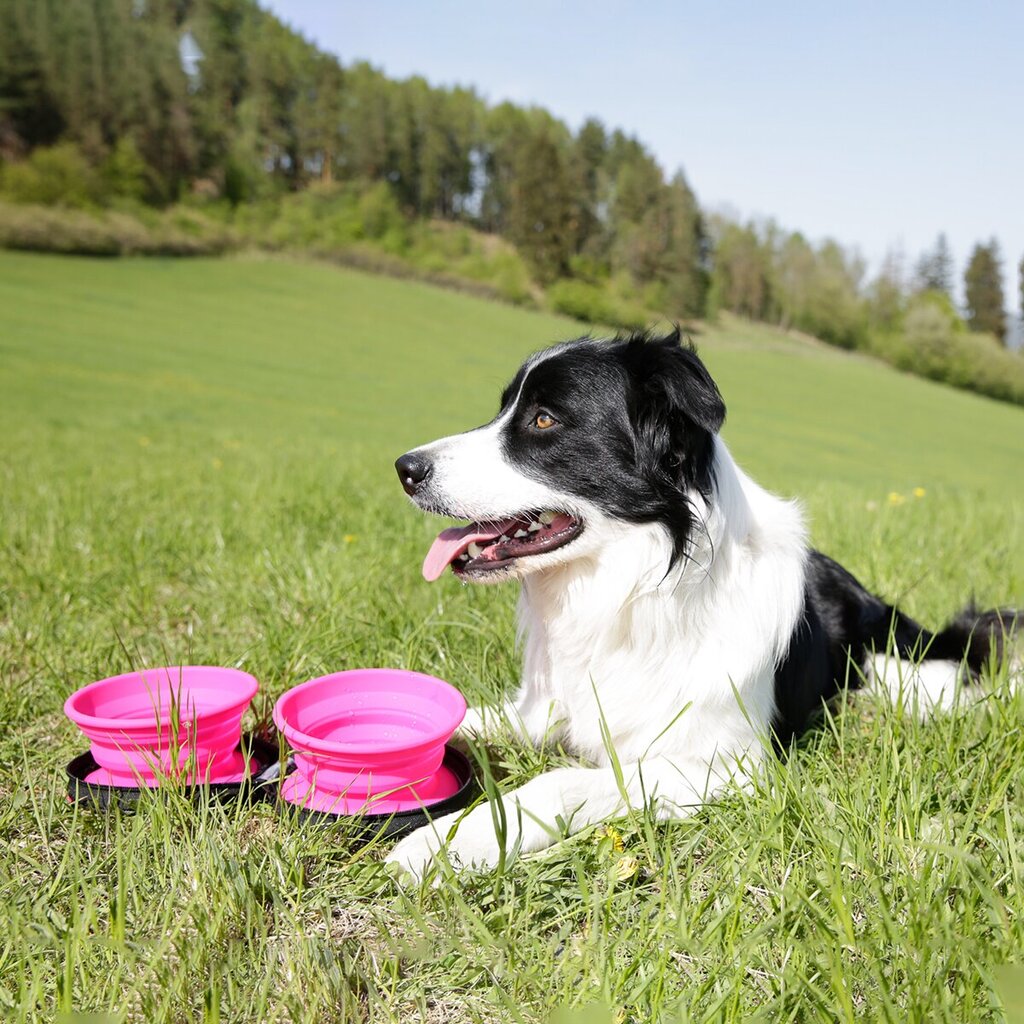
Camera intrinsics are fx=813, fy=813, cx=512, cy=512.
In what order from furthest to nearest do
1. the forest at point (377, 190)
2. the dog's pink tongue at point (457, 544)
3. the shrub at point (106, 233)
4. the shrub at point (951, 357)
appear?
the shrub at point (951, 357), the forest at point (377, 190), the shrub at point (106, 233), the dog's pink tongue at point (457, 544)

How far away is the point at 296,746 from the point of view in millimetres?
2094

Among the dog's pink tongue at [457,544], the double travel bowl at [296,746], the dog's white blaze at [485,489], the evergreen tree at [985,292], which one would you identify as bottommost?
the double travel bowl at [296,746]

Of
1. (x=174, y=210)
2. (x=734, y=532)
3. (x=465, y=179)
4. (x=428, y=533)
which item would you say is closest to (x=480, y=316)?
(x=174, y=210)

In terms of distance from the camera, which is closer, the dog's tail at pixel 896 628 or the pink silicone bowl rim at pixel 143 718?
the pink silicone bowl rim at pixel 143 718

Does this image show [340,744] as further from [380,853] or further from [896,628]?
[896,628]

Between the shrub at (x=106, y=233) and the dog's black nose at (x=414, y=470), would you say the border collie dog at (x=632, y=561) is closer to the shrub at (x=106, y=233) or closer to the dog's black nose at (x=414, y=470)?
the dog's black nose at (x=414, y=470)

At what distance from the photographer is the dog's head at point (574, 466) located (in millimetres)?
2273

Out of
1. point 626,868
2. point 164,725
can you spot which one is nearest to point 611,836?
point 626,868

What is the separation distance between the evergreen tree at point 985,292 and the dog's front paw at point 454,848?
71566 mm

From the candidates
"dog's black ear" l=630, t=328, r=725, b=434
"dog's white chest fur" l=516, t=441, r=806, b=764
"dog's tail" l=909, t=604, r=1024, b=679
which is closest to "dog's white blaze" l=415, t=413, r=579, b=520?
"dog's white chest fur" l=516, t=441, r=806, b=764

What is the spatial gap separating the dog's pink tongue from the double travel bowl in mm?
340

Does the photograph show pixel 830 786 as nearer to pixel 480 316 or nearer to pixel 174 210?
pixel 480 316

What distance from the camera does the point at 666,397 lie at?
2232 millimetres

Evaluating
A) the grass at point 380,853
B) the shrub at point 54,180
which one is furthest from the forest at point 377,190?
the grass at point 380,853
